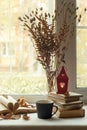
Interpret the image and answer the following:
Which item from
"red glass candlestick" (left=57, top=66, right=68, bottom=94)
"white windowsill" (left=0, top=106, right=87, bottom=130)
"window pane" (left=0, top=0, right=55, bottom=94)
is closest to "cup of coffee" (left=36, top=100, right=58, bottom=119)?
"white windowsill" (left=0, top=106, right=87, bottom=130)

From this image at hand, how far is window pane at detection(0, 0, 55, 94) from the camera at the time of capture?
2070 mm

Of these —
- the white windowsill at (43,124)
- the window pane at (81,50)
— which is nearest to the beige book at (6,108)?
the white windowsill at (43,124)

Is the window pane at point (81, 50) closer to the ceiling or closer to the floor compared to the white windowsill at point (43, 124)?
closer to the ceiling

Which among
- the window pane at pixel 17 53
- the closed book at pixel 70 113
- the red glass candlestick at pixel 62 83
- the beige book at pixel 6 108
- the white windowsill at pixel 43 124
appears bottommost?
the white windowsill at pixel 43 124

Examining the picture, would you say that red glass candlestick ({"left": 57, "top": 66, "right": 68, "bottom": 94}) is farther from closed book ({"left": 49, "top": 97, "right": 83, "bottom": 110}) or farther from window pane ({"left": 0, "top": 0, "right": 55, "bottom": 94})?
window pane ({"left": 0, "top": 0, "right": 55, "bottom": 94})

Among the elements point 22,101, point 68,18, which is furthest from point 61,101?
point 68,18

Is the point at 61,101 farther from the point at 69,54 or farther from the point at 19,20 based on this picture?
the point at 19,20

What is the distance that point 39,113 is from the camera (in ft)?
5.35

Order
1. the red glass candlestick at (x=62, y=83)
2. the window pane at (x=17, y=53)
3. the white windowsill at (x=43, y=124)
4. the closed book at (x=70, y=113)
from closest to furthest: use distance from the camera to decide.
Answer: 1. the white windowsill at (x=43, y=124)
2. the closed book at (x=70, y=113)
3. the red glass candlestick at (x=62, y=83)
4. the window pane at (x=17, y=53)

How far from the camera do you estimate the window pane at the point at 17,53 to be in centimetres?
207

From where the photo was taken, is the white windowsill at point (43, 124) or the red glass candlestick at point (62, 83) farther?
the red glass candlestick at point (62, 83)

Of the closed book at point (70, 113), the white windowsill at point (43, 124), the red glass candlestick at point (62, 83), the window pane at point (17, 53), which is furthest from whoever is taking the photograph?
the window pane at point (17, 53)

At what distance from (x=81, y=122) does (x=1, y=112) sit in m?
0.44

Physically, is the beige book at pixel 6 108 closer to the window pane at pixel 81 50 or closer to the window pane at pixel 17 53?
the window pane at pixel 17 53
